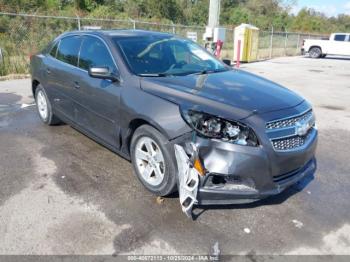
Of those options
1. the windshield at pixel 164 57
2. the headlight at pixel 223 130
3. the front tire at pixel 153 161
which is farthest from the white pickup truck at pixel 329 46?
the headlight at pixel 223 130

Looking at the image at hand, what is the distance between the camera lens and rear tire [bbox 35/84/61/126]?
554cm

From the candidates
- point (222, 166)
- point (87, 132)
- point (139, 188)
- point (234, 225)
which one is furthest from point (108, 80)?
point (234, 225)

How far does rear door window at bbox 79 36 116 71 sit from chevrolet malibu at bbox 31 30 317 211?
0.02 m

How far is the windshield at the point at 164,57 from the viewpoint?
3.84 m

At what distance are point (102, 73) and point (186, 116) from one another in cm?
125

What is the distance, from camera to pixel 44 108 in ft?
18.9

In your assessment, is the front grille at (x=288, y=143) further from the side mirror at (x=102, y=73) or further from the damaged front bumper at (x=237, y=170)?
the side mirror at (x=102, y=73)

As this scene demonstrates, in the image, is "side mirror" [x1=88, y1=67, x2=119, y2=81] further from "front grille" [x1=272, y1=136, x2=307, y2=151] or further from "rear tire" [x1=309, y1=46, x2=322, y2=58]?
"rear tire" [x1=309, y1=46, x2=322, y2=58]

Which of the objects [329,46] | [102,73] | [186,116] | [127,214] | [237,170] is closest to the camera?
[237,170]

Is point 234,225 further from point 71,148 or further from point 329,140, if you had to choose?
point 329,140

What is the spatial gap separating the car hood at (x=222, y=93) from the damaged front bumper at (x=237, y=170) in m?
0.32

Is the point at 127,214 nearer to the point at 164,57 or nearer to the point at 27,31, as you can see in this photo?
the point at 164,57

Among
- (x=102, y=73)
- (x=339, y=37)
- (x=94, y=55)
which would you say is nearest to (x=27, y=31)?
(x=94, y=55)

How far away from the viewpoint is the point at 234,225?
3027 mm
